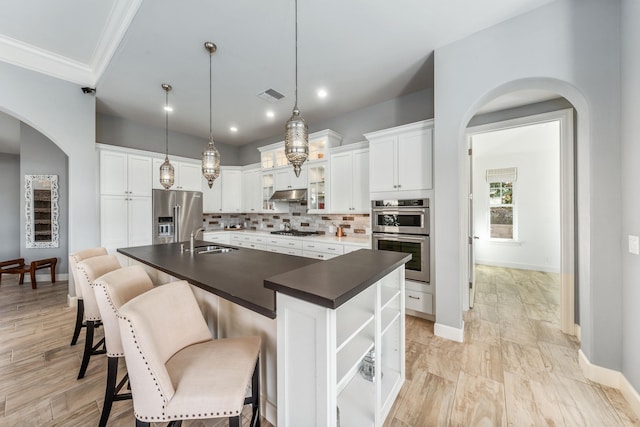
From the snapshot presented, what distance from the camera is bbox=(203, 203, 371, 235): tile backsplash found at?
4324mm

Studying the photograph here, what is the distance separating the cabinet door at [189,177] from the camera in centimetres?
489

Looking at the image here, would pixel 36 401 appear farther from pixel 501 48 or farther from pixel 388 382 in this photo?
pixel 501 48

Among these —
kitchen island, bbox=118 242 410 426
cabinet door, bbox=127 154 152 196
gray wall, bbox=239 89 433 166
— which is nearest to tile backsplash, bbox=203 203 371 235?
gray wall, bbox=239 89 433 166

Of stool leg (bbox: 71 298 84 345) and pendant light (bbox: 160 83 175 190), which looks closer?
stool leg (bbox: 71 298 84 345)

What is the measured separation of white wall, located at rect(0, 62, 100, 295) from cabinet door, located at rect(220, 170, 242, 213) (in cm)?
228

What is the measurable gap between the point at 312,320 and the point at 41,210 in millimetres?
6344

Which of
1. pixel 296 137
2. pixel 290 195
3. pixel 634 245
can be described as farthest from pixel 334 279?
pixel 290 195

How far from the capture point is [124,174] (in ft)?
13.4

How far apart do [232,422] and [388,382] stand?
1154mm

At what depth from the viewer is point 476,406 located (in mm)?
1667

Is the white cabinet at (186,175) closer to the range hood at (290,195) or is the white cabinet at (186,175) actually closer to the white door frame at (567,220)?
the range hood at (290,195)

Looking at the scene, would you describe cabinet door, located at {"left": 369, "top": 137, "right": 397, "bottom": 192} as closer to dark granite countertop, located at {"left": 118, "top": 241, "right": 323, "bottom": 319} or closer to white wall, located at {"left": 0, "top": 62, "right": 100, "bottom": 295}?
dark granite countertop, located at {"left": 118, "top": 241, "right": 323, "bottom": 319}

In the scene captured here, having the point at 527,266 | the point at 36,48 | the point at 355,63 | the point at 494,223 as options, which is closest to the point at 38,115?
the point at 36,48

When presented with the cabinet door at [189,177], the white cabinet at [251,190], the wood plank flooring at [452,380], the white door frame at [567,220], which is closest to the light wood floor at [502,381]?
the wood plank flooring at [452,380]
